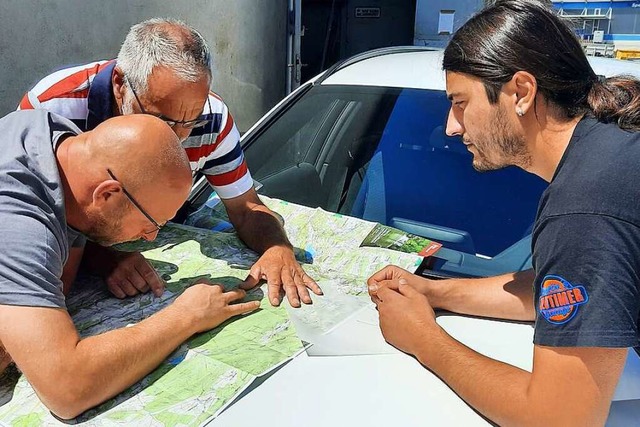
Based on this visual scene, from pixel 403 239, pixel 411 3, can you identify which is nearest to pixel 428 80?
pixel 403 239

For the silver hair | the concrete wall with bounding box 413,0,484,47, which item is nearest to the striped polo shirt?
the silver hair

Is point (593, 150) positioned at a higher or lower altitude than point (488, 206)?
higher

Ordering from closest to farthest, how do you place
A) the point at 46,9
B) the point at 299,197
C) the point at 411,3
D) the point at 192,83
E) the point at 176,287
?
the point at 176,287, the point at 192,83, the point at 299,197, the point at 46,9, the point at 411,3

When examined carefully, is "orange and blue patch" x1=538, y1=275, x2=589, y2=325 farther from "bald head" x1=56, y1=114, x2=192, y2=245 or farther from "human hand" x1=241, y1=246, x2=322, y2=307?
"bald head" x1=56, y1=114, x2=192, y2=245

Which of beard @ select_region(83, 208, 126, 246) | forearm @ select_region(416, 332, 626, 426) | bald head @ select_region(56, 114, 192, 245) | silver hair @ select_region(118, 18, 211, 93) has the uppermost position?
silver hair @ select_region(118, 18, 211, 93)

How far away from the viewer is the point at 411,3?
7.84 metres

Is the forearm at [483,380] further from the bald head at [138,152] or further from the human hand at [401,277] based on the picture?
the bald head at [138,152]

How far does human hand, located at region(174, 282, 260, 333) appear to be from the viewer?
4.44 ft

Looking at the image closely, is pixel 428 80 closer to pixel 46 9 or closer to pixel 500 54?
pixel 500 54

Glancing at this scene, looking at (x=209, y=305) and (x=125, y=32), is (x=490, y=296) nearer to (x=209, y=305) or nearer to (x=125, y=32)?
(x=209, y=305)

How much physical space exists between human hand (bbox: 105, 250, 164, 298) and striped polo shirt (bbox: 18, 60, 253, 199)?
506 millimetres

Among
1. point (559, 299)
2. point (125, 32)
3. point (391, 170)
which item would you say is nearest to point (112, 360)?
point (559, 299)

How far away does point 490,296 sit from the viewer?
1464 millimetres

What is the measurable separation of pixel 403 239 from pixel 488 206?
30 centimetres
